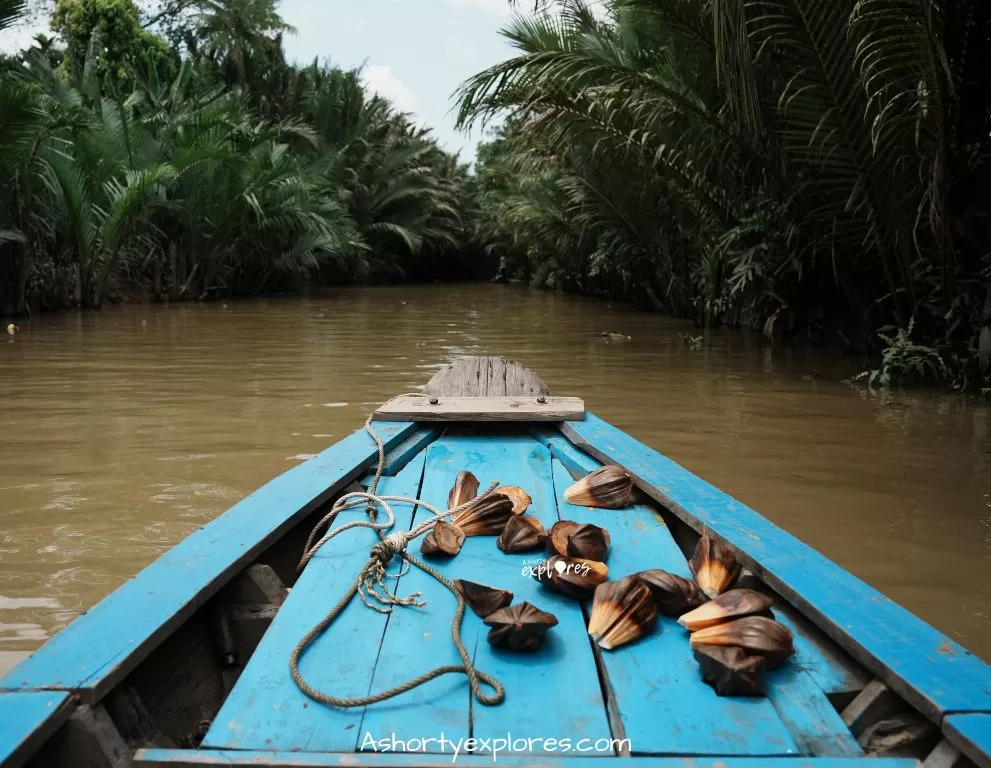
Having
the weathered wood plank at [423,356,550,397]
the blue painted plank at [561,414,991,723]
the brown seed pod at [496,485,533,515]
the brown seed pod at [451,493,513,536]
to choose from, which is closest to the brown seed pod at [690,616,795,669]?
the blue painted plank at [561,414,991,723]

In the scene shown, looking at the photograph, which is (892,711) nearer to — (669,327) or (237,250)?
(669,327)

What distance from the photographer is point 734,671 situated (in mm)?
1499

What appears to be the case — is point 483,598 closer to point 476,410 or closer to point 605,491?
point 605,491

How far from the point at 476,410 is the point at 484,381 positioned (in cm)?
81

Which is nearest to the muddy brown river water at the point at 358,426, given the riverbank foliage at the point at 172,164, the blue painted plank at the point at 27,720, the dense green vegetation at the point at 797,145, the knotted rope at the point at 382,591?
the dense green vegetation at the point at 797,145

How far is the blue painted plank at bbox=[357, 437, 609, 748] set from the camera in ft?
4.67

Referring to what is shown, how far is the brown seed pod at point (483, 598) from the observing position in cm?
175

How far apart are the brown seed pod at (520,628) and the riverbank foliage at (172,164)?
31.4 ft

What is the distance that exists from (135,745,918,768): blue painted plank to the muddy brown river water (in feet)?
4.65

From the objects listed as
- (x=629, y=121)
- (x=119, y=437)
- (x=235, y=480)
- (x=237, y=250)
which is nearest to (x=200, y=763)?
(x=235, y=480)

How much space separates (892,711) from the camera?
1502 millimetres

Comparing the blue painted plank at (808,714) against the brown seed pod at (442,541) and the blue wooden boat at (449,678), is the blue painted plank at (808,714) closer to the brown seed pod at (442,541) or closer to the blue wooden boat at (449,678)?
the blue wooden boat at (449,678)

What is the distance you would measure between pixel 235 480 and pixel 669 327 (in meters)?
8.96

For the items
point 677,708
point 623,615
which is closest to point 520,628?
point 623,615
